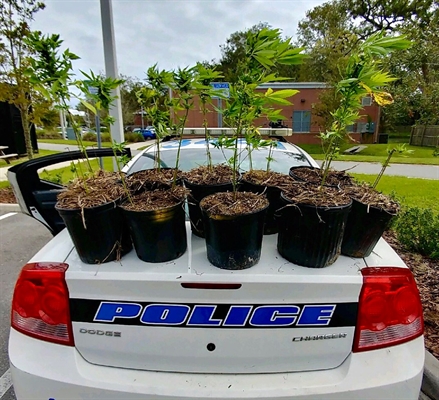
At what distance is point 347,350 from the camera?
134 cm

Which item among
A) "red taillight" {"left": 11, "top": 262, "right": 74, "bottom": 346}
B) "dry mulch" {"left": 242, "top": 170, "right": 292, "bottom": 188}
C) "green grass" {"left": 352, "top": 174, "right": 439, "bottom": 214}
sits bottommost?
"green grass" {"left": 352, "top": 174, "right": 439, "bottom": 214}

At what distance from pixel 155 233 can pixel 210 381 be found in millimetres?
682

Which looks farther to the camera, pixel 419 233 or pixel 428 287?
pixel 419 233

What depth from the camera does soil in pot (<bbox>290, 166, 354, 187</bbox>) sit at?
1819 millimetres

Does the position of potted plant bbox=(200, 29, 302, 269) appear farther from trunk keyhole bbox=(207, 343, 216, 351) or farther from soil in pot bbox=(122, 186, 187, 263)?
trunk keyhole bbox=(207, 343, 216, 351)

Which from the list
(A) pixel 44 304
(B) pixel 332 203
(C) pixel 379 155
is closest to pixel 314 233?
(B) pixel 332 203

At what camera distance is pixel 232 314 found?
1.29 m

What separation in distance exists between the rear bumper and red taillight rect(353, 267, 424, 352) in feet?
0.16

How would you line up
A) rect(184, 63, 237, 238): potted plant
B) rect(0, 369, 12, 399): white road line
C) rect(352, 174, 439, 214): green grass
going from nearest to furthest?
rect(184, 63, 237, 238): potted plant < rect(0, 369, 12, 399): white road line < rect(352, 174, 439, 214): green grass

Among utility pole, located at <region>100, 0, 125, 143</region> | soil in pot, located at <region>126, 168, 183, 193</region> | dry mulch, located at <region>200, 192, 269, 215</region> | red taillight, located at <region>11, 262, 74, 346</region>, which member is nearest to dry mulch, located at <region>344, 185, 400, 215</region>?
dry mulch, located at <region>200, 192, 269, 215</region>

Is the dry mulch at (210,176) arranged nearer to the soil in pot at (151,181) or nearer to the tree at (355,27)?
the soil in pot at (151,181)

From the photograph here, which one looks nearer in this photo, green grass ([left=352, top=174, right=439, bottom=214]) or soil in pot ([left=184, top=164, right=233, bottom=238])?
soil in pot ([left=184, top=164, right=233, bottom=238])

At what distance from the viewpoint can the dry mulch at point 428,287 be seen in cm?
235

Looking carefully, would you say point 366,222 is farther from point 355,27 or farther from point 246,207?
point 355,27
